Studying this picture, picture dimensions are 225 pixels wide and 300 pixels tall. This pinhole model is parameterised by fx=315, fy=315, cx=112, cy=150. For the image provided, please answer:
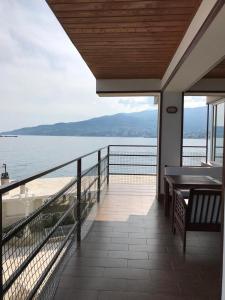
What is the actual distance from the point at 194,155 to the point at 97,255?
19.7 ft

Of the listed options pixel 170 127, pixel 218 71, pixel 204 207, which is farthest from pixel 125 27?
pixel 170 127

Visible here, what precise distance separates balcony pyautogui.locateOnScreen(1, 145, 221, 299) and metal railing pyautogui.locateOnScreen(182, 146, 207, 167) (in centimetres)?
378

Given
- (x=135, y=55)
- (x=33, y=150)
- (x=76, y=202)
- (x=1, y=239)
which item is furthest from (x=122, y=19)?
(x=33, y=150)

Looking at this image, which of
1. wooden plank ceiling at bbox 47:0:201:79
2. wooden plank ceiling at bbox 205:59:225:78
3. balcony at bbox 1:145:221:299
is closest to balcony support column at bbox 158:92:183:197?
wooden plank ceiling at bbox 205:59:225:78

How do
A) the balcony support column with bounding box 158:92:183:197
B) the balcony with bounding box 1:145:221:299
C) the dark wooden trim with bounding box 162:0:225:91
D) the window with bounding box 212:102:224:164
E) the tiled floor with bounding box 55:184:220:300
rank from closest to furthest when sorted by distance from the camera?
1. the balcony with bounding box 1:145:221:299
2. the dark wooden trim with bounding box 162:0:225:91
3. the tiled floor with bounding box 55:184:220:300
4. the balcony support column with bounding box 158:92:183:197
5. the window with bounding box 212:102:224:164

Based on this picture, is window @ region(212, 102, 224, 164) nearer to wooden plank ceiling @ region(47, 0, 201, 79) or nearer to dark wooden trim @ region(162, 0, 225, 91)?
wooden plank ceiling @ region(47, 0, 201, 79)

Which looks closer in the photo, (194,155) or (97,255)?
(97,255)

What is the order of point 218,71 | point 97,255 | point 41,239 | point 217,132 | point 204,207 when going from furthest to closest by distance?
1. point 217,132
2. point 218,71
3. point 204,207
4. point 97,255
5. point 41,239

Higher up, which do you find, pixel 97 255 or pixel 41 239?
pixel 41 239

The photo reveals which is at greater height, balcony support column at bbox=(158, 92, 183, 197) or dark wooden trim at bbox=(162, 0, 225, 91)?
dark wooden trim at bbox=(162, 0, 225, 91)

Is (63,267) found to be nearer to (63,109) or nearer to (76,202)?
(76,202)

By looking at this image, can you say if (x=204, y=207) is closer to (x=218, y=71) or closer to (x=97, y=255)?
(x=97, y=255)

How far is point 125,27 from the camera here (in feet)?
10.5

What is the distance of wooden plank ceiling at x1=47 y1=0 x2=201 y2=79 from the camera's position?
267 centimetres
